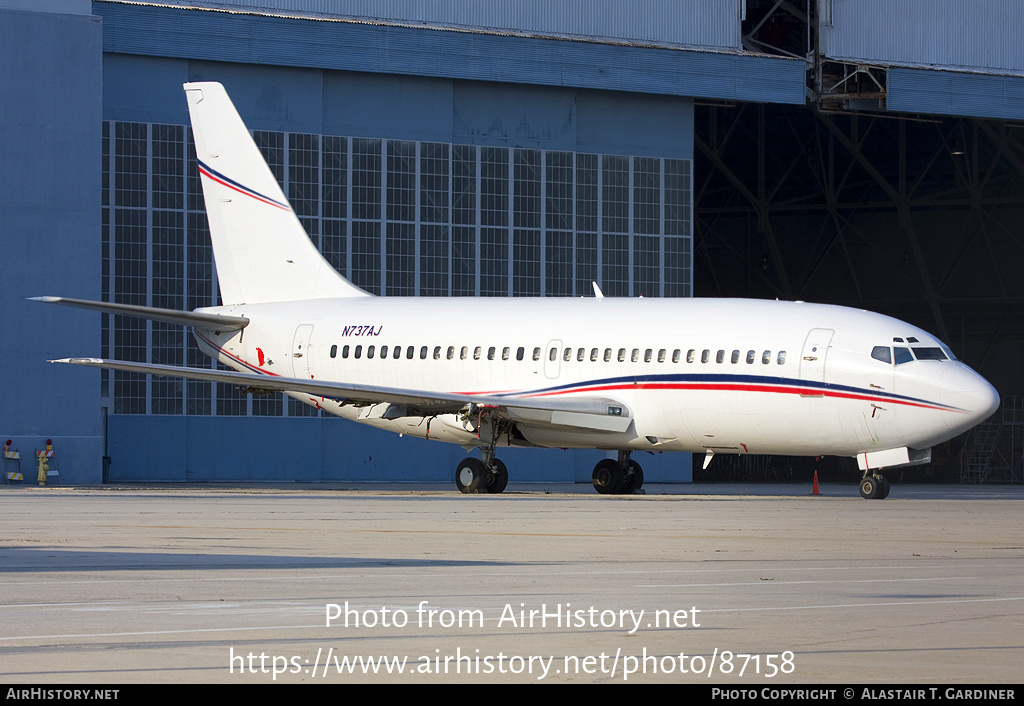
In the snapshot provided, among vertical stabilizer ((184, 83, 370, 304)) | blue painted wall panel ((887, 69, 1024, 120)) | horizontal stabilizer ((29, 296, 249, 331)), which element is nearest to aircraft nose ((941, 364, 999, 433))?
vertical stabilizer ((184, 83, 370, 304))

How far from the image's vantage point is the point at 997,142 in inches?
1918

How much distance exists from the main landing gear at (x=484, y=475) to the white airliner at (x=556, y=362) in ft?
0.11

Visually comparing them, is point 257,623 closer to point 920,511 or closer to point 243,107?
point 920,511

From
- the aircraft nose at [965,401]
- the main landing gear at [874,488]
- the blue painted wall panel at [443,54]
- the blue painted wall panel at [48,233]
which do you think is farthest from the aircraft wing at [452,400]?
the blue painted wall panel at [443,54]

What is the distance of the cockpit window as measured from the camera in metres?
25.5

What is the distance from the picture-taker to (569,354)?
28578 mm

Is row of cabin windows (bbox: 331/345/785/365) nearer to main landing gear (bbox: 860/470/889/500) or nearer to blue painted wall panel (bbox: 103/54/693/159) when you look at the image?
main landing gear (bbox: 860/470/889/500)

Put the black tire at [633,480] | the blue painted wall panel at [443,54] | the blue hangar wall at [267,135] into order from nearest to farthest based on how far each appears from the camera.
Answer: the black tire at [633,480] → the blue hangar wall at [267,135] → the blue painted wall panel at [443,54]

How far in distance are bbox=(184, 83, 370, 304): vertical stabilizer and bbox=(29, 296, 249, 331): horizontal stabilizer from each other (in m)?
1.34

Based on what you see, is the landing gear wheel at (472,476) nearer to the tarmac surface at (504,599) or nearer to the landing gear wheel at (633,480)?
the landing gear wheel at (633,480)

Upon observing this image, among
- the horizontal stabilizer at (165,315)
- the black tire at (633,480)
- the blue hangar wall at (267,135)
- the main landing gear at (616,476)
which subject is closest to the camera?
the horizontal stabilizer at (165,315)

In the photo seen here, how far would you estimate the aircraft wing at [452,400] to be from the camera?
2712cm

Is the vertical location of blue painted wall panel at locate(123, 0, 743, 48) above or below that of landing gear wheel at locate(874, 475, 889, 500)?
above

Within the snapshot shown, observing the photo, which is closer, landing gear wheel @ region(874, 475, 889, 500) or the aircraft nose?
the aircraft nose
